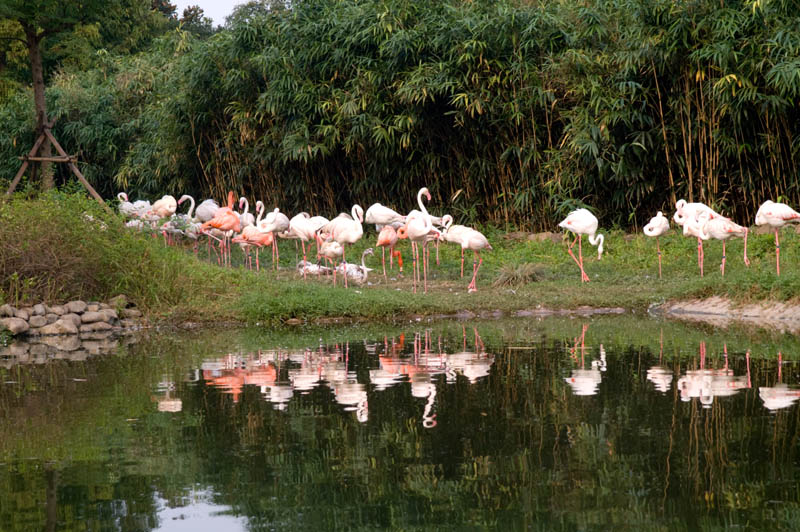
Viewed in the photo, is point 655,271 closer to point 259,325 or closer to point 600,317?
point 600,317

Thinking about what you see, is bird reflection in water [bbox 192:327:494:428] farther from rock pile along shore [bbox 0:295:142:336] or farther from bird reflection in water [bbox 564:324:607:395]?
rock pile along shore [bbox 0:295:142:336]

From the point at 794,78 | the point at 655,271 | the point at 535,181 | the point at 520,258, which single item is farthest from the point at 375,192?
the point at 794,78

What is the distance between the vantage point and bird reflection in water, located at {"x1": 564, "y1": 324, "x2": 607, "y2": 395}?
Result: 6.50m

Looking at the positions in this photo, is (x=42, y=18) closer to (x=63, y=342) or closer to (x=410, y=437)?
(x=63, y=342)

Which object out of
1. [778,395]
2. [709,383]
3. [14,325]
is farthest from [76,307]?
[778,395]

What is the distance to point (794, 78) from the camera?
12.7 metres

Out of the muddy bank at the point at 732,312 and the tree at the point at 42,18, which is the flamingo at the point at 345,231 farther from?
the tree at the point at 42,18

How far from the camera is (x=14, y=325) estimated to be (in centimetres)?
983

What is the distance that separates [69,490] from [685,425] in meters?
3.10

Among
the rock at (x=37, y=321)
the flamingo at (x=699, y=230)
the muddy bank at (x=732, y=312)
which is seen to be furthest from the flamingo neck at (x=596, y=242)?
the rock at (x=37, y=321)

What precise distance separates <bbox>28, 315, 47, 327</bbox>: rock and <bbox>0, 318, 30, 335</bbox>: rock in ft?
0.29

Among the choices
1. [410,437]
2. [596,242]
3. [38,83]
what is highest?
[38,83]

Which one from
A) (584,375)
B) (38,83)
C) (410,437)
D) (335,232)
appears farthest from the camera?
(38,83)

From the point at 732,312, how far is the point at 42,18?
469 inches
